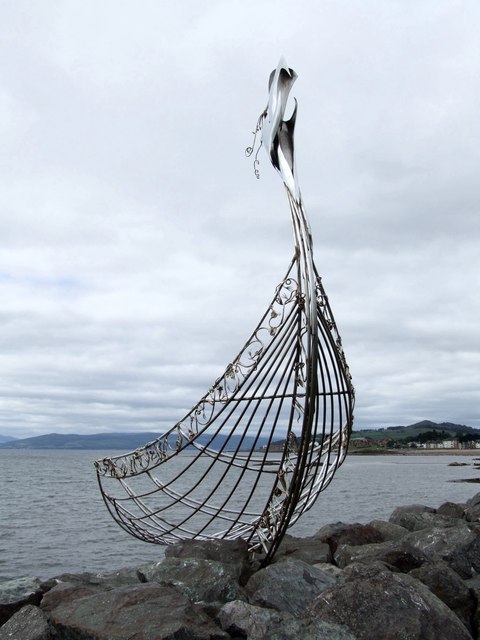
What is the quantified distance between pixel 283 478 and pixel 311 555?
2178 mm

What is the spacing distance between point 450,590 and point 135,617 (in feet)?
10.4

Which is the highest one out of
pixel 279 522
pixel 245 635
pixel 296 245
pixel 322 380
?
A: pixel 296 245

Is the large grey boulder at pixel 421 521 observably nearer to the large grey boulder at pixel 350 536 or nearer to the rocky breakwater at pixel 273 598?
the large grey boulder at pixel 350 536

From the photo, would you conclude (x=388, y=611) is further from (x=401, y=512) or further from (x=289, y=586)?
(x=401, y=512)

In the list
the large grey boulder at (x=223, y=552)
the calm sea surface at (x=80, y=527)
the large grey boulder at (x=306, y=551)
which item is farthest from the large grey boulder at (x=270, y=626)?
the calm sea surface at (x=80, y=527)

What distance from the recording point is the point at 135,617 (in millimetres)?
6207

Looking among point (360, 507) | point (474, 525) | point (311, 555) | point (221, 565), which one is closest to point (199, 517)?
point (360, 507)

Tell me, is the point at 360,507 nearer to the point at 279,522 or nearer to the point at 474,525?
the point at 474,525

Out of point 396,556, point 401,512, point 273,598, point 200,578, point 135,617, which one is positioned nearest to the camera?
point 135,617

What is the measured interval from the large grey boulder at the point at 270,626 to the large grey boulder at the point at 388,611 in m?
0.22

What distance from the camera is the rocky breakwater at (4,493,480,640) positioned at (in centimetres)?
591

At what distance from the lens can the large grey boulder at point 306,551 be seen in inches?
366

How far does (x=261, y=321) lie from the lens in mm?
7926

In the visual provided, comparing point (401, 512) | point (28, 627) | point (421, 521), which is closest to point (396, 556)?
point (28, 627)
